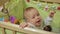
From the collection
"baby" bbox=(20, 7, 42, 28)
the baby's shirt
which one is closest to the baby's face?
"baby" bbox=(20, 7, 42, 28)

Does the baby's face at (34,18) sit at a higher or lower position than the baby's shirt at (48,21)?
higher

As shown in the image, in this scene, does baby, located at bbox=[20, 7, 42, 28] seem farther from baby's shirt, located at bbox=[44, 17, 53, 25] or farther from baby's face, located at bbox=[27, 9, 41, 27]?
baby's shirt, located at bbox=[44, 17, 53, 25]

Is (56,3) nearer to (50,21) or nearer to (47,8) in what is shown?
(47,8)

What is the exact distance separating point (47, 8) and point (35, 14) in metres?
0.36

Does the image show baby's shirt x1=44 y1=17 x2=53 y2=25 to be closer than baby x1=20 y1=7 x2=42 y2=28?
No

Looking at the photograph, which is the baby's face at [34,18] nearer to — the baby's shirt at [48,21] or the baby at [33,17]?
the baby at [33,17]

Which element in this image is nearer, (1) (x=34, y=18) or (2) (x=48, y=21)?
(1) (x=34, y=18)

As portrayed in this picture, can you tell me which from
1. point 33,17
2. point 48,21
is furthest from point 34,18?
point 48,21

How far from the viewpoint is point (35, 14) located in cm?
112

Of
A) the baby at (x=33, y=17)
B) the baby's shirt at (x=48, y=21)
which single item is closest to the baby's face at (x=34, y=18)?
the baby at (x=33, y=17)

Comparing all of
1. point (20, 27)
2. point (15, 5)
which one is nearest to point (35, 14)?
point (20, 27)

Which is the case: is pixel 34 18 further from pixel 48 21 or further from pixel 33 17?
pixel 48 21

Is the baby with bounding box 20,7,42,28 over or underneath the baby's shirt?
over

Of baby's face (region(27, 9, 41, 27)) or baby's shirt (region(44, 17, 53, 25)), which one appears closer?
baby's face (region(27, 9, 41, 27))
